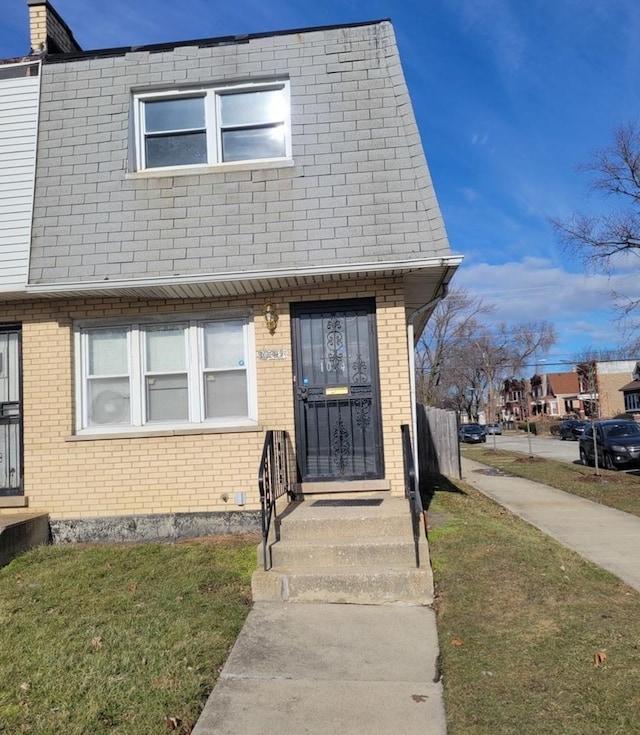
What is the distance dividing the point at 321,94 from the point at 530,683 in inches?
258

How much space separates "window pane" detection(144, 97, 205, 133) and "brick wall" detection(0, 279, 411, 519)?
2.25 m

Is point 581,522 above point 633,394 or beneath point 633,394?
beneath

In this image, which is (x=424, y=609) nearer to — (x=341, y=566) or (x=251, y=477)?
(x=341, y=566)

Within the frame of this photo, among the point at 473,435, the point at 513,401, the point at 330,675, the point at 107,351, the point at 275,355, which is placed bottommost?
the point at 473,435

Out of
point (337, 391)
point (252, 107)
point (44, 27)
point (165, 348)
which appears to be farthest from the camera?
point (44, 27)

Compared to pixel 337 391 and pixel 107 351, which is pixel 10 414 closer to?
pixel 107 351

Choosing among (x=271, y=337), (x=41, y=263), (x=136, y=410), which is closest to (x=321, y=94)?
(x=271, y=337)

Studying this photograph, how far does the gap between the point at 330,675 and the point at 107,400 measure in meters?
4.76

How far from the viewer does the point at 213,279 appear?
6.84 metres

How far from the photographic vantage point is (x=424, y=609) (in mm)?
4957

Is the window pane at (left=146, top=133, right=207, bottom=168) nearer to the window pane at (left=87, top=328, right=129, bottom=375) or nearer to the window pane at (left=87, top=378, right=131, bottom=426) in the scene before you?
the window pane at (left=87, top=328, right=129, bottom=375)

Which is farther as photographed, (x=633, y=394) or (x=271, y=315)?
(x=633, y=394)

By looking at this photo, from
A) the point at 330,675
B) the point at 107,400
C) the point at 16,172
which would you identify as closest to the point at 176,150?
the point at 16,172

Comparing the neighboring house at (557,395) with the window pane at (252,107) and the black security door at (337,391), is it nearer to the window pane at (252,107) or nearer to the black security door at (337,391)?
the black security door at (337,391)
